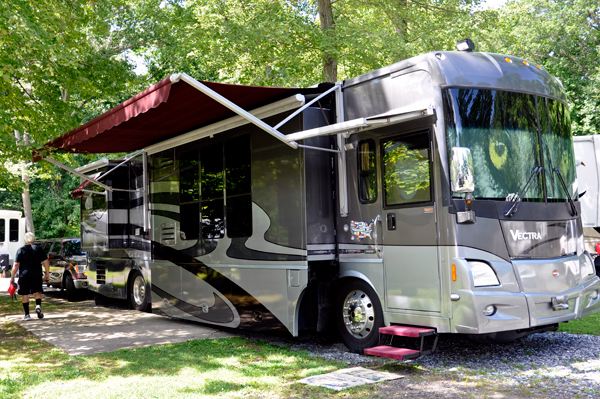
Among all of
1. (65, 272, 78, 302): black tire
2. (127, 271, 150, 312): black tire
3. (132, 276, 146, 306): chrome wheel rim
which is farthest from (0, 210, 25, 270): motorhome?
(132, 276, 146, 306): chrome wheel rim

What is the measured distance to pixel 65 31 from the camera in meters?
12.0

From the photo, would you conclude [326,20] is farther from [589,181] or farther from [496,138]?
[496,138]

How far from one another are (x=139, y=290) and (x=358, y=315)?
6.19 metres

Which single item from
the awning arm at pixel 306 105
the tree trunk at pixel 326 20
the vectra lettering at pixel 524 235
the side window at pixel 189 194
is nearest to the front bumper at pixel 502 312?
the vectra lettering at pixel 524 235

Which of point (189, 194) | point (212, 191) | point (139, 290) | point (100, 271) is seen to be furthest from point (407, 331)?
point (100, 271)

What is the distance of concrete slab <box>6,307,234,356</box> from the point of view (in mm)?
8234

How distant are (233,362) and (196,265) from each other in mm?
2672

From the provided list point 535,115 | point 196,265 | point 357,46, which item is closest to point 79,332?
point 196,265

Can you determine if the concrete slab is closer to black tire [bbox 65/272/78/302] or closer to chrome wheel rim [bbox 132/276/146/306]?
chrome wheel rim [bbox 132/276/146/306]

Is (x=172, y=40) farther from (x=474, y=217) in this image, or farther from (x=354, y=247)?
(x=474, y=217)

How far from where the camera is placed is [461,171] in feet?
19.2

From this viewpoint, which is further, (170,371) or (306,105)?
(306,105)

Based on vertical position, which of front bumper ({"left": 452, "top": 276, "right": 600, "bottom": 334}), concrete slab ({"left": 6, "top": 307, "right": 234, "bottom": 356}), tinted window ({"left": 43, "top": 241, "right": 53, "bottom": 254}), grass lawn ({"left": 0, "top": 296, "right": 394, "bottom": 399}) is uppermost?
tinted window ({"left": 43, "top": 241, "right": 53, "bottom": 254})

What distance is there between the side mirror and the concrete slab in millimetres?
4360
